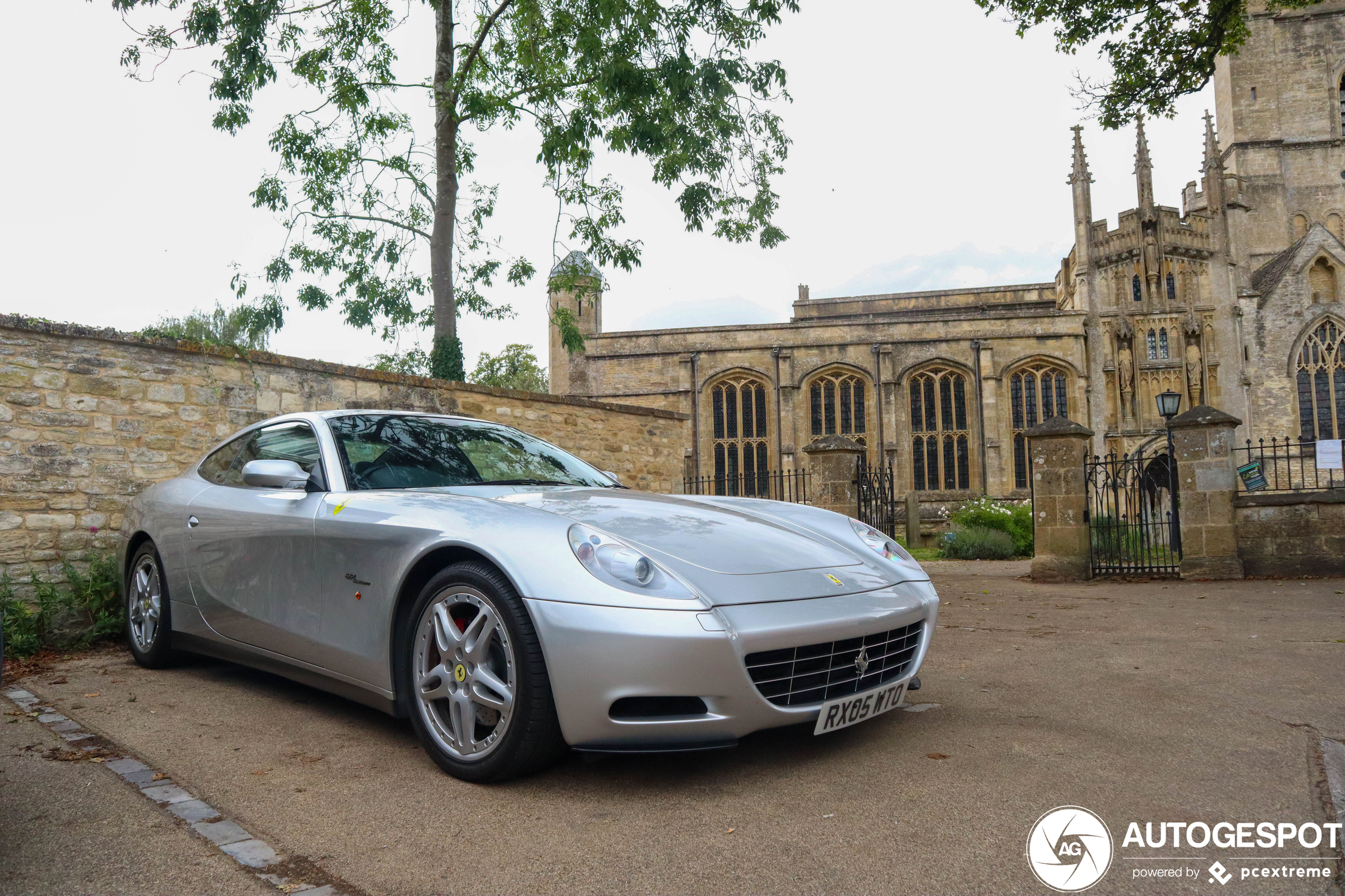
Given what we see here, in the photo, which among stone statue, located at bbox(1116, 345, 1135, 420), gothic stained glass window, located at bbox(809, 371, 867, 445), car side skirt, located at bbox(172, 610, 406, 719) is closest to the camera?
car side skirt, located at bbox(172, 610, 406, 719)

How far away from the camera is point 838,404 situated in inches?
1412

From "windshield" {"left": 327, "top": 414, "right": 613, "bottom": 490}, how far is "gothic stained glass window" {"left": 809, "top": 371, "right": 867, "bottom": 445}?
32.0m

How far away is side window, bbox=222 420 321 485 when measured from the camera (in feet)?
12.9

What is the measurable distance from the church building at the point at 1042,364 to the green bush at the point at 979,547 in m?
17.7

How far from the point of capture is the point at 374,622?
3.13 meters

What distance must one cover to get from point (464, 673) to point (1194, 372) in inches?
1573

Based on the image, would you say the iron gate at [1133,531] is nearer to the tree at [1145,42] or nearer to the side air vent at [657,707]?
the tree at [1145,42]

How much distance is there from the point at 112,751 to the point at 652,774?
2025 mm

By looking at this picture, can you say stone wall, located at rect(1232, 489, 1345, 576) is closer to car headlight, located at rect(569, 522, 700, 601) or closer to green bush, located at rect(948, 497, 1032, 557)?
green bush, located at rect(948, 497, 1032, 557)

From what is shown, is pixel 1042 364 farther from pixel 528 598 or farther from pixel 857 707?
pixel 528 598

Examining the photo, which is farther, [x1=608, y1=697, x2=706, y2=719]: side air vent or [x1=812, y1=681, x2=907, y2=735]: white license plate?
[x1=812, y1=681, x2=907, y2=735]: white license plate

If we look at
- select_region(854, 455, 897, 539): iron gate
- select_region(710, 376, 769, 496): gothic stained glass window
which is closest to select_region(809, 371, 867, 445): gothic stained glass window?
select_region(710, 376, 769, 496): gothic stained glass window

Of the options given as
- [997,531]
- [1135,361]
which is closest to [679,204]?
[997,531]

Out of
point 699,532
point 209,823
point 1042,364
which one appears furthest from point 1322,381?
Answer: point 209,823
